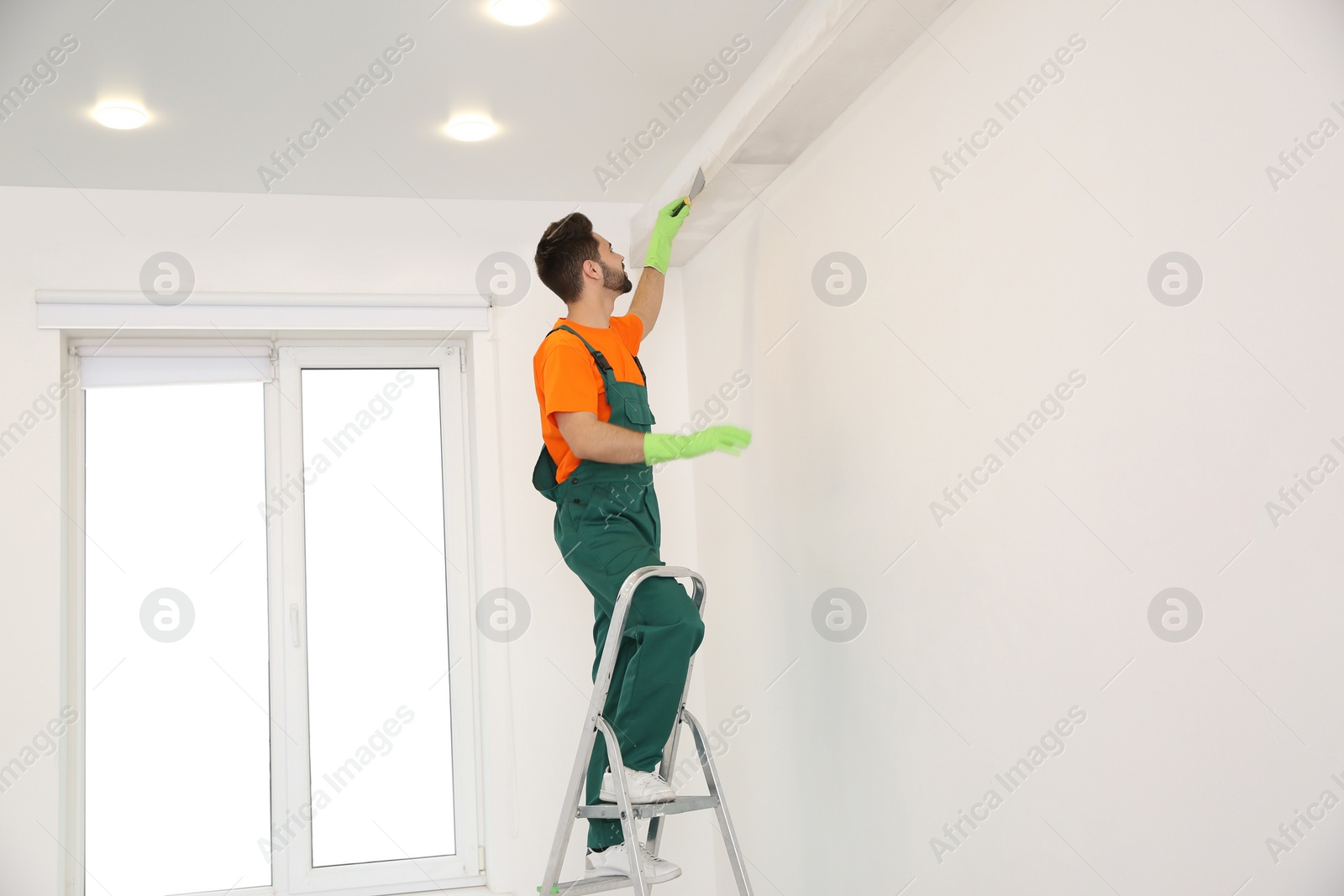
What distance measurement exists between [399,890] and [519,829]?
474 millimetres

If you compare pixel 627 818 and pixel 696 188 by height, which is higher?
pixel 696 188

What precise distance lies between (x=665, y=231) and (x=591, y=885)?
1.70 m

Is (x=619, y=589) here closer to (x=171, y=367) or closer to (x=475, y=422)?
(x=475, y=422)

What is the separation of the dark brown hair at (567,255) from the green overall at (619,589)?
0.25m

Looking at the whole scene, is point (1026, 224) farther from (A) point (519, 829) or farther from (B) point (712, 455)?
(A) point (519, 829)

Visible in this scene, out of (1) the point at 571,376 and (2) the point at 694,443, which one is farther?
(1) the point at 571,376

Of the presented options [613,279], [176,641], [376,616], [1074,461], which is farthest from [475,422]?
[1074,461]

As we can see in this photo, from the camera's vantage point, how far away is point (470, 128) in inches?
116

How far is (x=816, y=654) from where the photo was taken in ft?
8.36

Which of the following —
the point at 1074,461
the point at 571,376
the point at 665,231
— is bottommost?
the point at 1074,461

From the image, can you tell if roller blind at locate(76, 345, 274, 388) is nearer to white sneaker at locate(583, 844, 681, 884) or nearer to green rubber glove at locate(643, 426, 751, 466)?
green rubber glove at locate(643, 426, 751, 466)

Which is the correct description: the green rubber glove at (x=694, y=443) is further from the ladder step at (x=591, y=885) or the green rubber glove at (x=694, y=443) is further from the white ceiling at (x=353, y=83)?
the white ceiling at (x=353, y=83)

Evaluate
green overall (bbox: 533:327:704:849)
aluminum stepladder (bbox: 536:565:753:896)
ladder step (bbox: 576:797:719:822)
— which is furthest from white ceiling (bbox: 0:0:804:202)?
ladder step (bbox: 576:797:719:822)

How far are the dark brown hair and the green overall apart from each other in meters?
0.25
